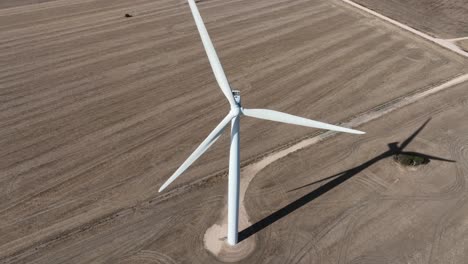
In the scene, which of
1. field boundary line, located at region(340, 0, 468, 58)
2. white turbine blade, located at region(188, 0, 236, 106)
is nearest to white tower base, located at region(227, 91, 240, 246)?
white turbine blade, located at region(188, 0, 236, 106)

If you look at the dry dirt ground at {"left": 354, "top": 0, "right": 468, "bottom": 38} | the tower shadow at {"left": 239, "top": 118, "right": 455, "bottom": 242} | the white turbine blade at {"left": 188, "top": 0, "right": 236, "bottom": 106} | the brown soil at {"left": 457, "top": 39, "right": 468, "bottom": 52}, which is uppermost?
the white turbine blade at {"left": 188, "top": 0, "right": 236, "bottom": 106}

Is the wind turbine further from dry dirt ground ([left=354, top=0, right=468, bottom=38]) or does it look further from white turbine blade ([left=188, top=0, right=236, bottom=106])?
dry dirt ground ([left=354, top=0, right=468, bottom=38])

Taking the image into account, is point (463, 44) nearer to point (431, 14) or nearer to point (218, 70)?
point (431, 14)

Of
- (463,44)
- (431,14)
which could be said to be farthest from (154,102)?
(431,14)

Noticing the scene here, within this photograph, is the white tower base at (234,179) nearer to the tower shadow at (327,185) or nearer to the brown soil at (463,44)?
the tower shadow at (327,185)

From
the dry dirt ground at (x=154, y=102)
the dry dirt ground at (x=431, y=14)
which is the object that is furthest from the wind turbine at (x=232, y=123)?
the dry dirt ground at (x=431, y=14)

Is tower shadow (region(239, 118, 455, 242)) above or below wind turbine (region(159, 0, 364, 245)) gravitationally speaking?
below
